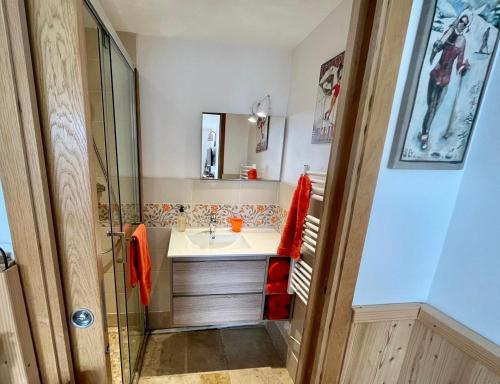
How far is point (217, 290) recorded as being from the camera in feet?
5.56

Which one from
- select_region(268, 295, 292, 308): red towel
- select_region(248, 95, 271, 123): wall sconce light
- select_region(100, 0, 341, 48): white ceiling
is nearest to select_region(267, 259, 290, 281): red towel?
select_region(268, 295, 292, 308): red towel

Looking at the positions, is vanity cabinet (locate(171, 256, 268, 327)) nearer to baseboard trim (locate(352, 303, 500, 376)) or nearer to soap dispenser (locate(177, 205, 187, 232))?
soap dispenser (locate(177, 205, 187, 232))

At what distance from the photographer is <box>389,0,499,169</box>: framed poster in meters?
0.61

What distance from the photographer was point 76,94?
0.52 m

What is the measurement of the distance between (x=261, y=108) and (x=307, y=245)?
121cm

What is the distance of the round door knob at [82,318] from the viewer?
629 mm

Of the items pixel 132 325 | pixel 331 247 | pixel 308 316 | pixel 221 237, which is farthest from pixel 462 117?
pixel 132 325

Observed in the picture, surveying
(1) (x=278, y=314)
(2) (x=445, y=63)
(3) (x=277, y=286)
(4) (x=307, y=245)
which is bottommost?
(1) (x=278, y=314)

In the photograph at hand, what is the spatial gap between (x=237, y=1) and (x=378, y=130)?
3.99 ft

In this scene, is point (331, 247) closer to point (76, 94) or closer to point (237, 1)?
point (76, 94)

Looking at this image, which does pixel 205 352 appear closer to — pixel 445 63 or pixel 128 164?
pixel 128 164

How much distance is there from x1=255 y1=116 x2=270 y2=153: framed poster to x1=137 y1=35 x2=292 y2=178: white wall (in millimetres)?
126

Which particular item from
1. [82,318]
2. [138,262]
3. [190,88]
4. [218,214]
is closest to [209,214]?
[218,214]

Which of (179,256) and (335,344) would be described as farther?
(179,256)
